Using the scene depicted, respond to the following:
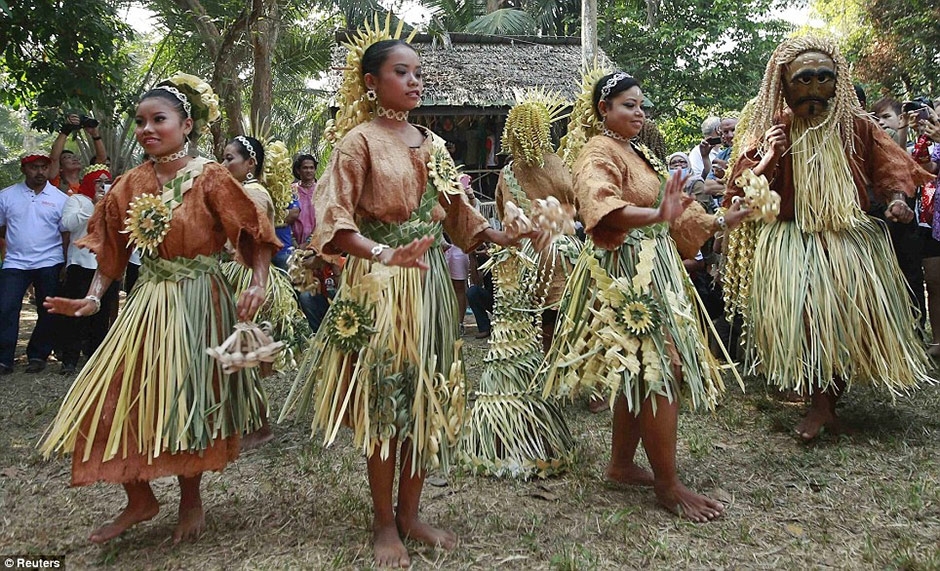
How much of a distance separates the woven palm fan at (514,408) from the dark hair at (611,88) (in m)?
0.81

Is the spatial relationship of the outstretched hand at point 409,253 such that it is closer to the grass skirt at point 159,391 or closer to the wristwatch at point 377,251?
the wristwatch at point 377,251

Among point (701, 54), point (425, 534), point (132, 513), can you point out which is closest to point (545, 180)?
point (425, 534)

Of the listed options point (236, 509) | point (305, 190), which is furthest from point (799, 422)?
point (305, 190)

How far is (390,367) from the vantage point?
2.57 meters

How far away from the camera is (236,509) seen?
318 centimetres

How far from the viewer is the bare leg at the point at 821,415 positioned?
3754mm

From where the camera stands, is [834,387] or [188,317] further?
[834,387]

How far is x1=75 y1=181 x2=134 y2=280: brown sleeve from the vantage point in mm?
2842

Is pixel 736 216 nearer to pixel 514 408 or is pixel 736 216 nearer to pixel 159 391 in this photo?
pixel 514 408

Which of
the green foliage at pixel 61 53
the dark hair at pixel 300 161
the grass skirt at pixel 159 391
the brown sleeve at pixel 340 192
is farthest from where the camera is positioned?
the dark hair at pixel 300 161

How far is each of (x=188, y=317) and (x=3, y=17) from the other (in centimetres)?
409

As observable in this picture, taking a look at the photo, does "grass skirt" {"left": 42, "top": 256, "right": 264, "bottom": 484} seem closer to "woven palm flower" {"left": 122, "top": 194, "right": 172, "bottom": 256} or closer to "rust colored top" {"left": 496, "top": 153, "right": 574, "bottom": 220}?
"woven palm flower" {"left": 122, "top": 194, "right": 172, "bottom": 256}

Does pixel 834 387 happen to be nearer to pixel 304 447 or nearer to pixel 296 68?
pixel 304 447

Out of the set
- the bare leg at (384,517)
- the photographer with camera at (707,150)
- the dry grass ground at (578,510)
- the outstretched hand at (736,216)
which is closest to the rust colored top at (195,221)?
the bare leg at (384,517)
